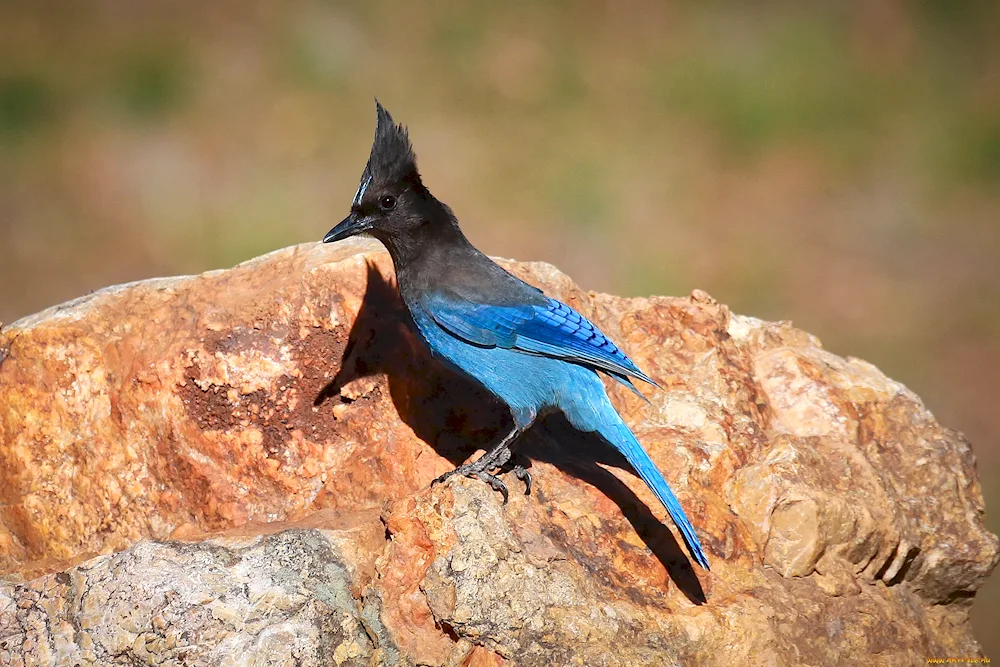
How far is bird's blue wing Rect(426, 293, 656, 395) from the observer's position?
12.8 feet

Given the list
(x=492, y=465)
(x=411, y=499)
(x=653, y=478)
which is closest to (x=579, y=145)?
(x=492, y=465)

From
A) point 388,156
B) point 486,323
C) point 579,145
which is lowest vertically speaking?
point 486,323

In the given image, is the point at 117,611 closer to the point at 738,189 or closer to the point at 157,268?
the point at 157,268

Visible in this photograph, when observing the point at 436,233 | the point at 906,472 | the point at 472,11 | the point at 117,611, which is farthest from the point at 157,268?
the point at 906,472

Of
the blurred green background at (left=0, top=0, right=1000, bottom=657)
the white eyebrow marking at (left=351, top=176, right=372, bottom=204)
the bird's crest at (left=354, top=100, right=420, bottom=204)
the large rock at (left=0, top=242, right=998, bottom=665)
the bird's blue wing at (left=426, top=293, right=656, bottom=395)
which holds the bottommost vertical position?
the large rock at (left=0, top=242, right=998, bottom=665)

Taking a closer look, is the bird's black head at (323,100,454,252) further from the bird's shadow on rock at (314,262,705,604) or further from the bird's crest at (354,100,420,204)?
the bird's shadow on rock at (314,262,705,604)

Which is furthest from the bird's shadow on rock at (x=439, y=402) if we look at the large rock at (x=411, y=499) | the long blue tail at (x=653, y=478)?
the long blue tail at (x=653, y=478)

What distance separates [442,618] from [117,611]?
3.32ft

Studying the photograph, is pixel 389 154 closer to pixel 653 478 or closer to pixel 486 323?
pixel 486 323

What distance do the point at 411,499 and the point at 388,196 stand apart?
1.29 metres

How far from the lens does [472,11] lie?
984 centimetres

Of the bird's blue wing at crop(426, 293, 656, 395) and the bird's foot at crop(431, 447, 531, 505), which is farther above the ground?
the bird's blue wing at crop(426, 293, 656, 395)

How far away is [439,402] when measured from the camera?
167 inches

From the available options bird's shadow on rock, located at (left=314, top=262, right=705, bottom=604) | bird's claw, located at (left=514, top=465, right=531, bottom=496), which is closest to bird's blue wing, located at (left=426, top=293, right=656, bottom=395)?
bird's shadow on rock, located at (left=314, top=262, right=705, bottom=604)
